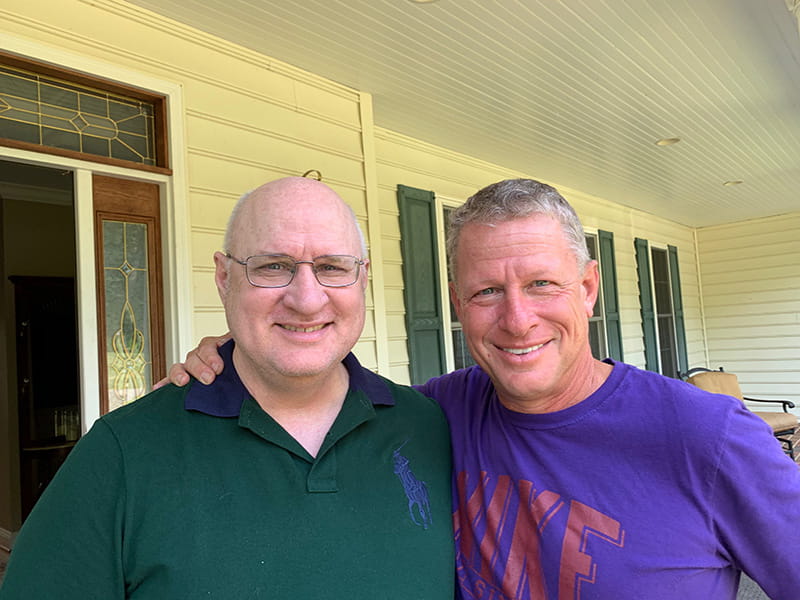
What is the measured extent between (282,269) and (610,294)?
6.79 meters

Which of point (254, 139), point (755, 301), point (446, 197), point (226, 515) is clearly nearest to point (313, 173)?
Result: point (254, 139)

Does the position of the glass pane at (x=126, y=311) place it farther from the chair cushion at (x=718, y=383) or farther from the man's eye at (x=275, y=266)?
the chair cushion at (x=718, y=383)

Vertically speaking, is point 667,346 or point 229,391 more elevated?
point 229,391

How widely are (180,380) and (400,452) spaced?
1.54 feet

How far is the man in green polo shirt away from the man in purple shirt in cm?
12

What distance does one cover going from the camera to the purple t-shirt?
978 millimetres

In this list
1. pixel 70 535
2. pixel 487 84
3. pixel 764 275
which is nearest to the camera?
pixel 70 535

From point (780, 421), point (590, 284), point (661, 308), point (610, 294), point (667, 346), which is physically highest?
point (610, 294)

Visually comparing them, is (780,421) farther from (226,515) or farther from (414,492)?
(226,515)

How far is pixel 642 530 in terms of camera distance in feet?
3.27

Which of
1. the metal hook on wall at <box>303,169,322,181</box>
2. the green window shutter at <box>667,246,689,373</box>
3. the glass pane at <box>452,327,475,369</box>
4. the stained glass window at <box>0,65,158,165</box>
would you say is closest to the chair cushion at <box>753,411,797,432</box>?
the green window shutter at <box>667,246,689,373</box>

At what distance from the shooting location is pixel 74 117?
2.42 m

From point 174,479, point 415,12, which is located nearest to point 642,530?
point 174,479

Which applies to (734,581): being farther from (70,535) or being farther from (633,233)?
(633,233)
